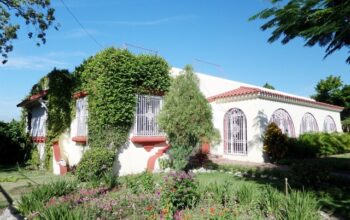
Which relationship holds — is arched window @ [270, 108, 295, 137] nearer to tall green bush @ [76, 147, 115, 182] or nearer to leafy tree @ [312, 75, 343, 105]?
tall green bush @ [76, 147, 115, 182]

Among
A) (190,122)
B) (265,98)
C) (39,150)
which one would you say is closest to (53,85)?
(39,150)

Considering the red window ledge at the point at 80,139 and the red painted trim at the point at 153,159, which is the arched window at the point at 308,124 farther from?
the red window ledge at the point at 80,139

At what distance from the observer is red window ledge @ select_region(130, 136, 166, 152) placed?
511 inches

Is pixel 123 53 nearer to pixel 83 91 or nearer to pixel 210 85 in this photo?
pixel 83 91

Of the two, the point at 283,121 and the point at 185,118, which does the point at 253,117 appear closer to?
the point at 283,121

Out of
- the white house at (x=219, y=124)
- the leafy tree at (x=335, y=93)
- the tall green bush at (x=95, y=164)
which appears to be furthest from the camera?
the leafy tree at (x=335, y=93)

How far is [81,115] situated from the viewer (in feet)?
46.8

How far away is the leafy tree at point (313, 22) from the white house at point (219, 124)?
7.98 m

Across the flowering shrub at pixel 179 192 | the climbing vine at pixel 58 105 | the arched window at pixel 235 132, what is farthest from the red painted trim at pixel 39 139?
the flowering shrub at pixel 179 192

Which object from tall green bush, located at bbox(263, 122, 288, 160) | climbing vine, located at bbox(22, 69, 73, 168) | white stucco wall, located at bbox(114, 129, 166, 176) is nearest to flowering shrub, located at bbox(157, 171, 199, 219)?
white stucco wall, located at bbox(114, 129, 166, 176)

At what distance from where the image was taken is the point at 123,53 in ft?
42.2

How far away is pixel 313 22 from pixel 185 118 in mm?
6650

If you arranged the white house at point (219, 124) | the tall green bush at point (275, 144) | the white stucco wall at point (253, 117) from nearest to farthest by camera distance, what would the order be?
the white house at point (219, 124) → the tall green bush at point (275, 144) → the white stucco wall at point (253, 117)

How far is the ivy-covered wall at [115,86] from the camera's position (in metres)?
12.2
